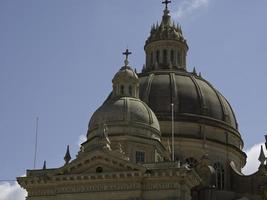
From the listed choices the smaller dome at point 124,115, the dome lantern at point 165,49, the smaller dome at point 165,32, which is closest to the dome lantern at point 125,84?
the smaller dome at point 124,115

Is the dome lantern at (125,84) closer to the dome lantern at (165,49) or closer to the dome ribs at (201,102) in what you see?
the dome ribs at (201,102)

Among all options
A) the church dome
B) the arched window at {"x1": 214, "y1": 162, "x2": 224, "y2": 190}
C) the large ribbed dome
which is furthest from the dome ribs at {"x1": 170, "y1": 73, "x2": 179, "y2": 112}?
the church dome

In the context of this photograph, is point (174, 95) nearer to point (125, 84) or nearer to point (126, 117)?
point (125, 84)

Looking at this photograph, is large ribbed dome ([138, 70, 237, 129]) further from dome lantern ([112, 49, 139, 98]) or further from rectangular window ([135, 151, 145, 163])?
rectangular window ([135, 151, 145, 163])

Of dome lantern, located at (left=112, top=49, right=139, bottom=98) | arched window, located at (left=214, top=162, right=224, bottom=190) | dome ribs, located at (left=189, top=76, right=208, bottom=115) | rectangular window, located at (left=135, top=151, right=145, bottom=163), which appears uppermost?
dome ribs, located at (left=189, top=76, right=208, bottom=115)

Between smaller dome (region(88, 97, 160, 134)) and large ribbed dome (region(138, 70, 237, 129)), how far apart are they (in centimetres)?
1135

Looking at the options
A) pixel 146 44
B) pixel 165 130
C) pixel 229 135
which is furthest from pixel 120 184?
pixel 146 44

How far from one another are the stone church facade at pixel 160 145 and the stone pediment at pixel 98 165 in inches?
3.1

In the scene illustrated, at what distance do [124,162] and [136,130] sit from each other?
6.67m

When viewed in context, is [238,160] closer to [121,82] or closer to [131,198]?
[121,82]

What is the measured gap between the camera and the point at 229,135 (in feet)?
275

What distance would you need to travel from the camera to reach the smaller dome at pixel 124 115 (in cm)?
6788

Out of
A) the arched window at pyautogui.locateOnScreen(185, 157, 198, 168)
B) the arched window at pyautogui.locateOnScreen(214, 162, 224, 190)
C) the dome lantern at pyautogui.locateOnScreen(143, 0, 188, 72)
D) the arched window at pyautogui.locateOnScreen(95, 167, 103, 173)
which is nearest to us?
the arched window at pyautogui.locateOnScreen(95, 167, 103, 173)

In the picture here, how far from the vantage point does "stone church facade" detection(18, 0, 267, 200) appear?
61250mm
